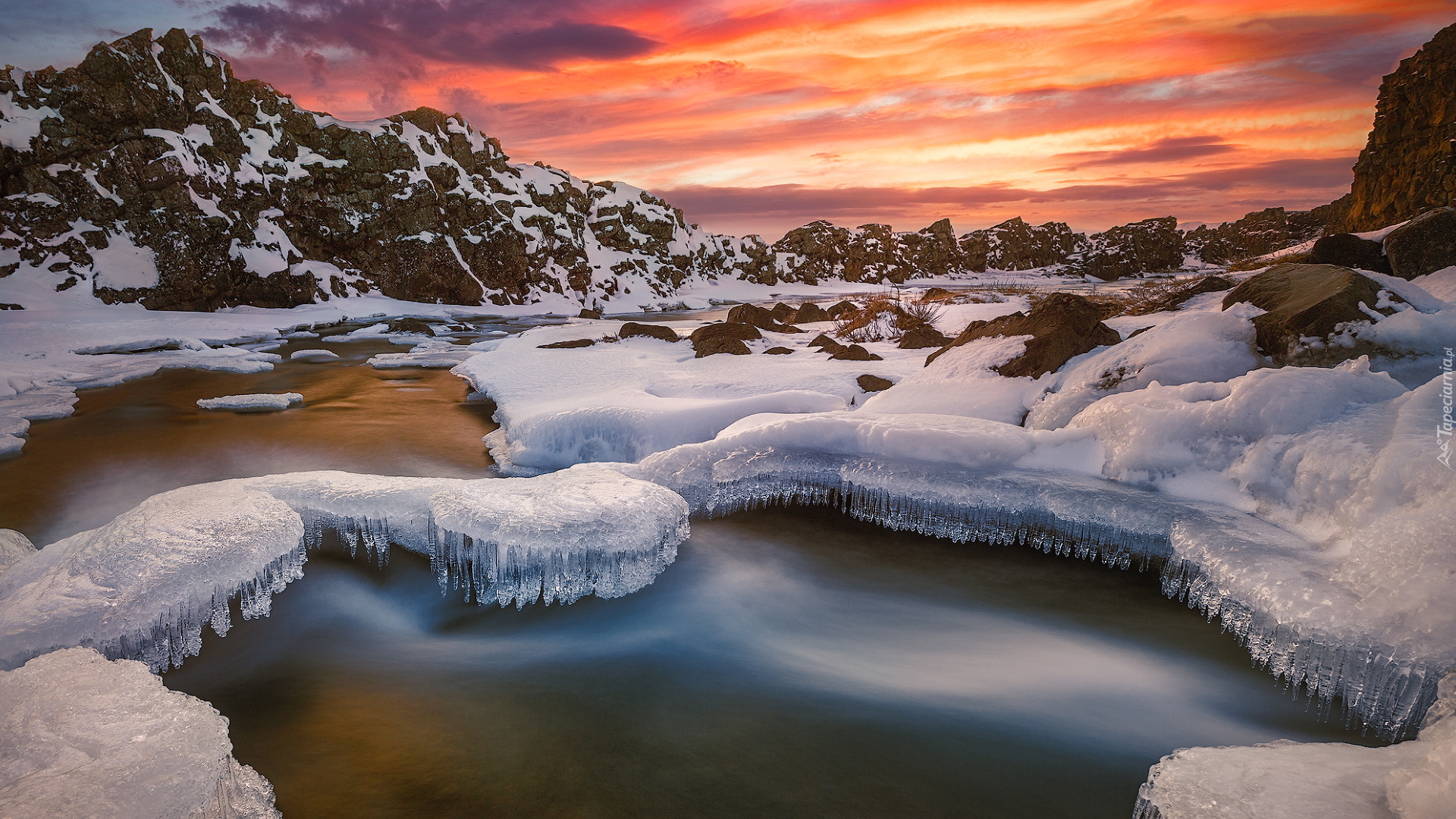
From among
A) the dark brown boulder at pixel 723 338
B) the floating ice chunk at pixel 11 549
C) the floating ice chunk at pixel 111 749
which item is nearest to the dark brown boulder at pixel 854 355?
the dark brown boulder at pixel 723 338

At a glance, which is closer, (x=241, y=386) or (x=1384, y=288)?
(x=1384, y=288)

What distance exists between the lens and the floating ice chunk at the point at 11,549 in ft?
15.0

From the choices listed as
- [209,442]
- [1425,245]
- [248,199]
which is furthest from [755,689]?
[248,199]

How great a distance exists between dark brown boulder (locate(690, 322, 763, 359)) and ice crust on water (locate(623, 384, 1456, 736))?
6895 mm

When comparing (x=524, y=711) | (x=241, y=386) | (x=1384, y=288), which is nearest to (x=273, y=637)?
(x=524, y=711)

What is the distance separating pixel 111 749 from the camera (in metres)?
2.42

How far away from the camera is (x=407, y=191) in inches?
1460

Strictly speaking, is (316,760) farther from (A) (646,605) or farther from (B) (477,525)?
(A) (646,605)

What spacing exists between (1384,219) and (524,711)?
2794 centimetres

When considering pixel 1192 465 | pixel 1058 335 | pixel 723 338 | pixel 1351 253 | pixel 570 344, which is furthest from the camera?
pixel 570 344

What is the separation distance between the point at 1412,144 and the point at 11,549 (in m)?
32.6

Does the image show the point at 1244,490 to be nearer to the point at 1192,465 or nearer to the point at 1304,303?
the point at 1192,465

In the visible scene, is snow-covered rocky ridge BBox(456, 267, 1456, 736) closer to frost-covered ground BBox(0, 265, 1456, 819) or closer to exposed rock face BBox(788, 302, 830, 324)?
frost-covered ground BBox(0, 265, 1456, 819)

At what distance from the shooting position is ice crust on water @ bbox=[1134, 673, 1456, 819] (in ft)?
7.02
